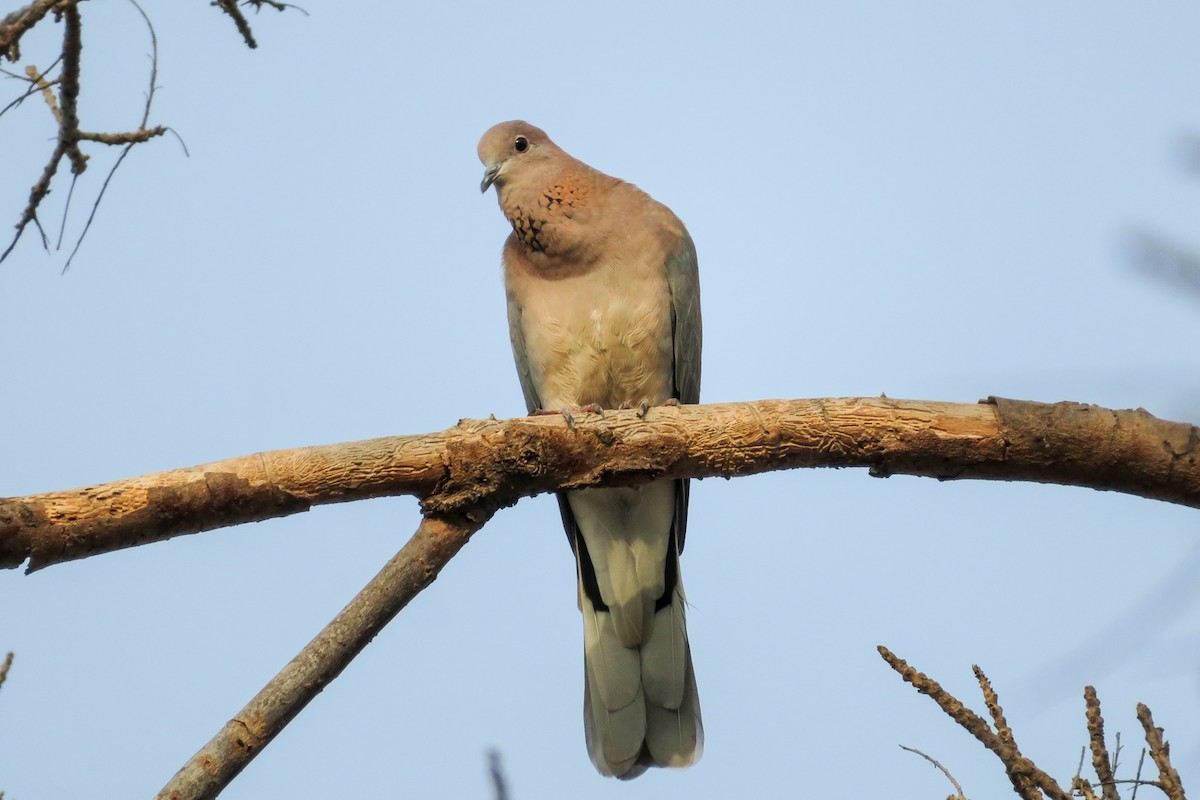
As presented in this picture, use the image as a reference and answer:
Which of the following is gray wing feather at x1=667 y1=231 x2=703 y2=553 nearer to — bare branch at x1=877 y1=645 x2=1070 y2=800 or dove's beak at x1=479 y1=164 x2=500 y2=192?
dove's beak at x1=479 y1=164 x2=500 y2=192

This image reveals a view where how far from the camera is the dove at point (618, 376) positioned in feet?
15.9

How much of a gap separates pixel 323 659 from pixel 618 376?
2.36m

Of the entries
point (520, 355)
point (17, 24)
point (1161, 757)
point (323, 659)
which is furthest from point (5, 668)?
point (520, 355)

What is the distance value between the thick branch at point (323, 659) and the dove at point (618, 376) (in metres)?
1.75

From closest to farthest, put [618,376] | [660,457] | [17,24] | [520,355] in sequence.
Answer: [17,24], [660,457], [618,376], [520,355]

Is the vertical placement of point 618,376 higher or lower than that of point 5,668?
higher

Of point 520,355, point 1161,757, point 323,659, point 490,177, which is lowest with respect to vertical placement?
point 1161,757

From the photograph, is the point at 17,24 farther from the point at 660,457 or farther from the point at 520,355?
the point at 520,355

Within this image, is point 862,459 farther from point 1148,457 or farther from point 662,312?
point 662,312

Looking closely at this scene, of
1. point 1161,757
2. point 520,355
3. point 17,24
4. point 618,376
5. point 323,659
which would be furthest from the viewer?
point 520,355

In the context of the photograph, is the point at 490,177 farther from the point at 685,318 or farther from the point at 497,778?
the point at 497,778

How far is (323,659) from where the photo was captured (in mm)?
2943

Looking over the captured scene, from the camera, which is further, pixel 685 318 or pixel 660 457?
pixel 685 318

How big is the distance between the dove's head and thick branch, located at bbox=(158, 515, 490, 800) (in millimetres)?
2479
